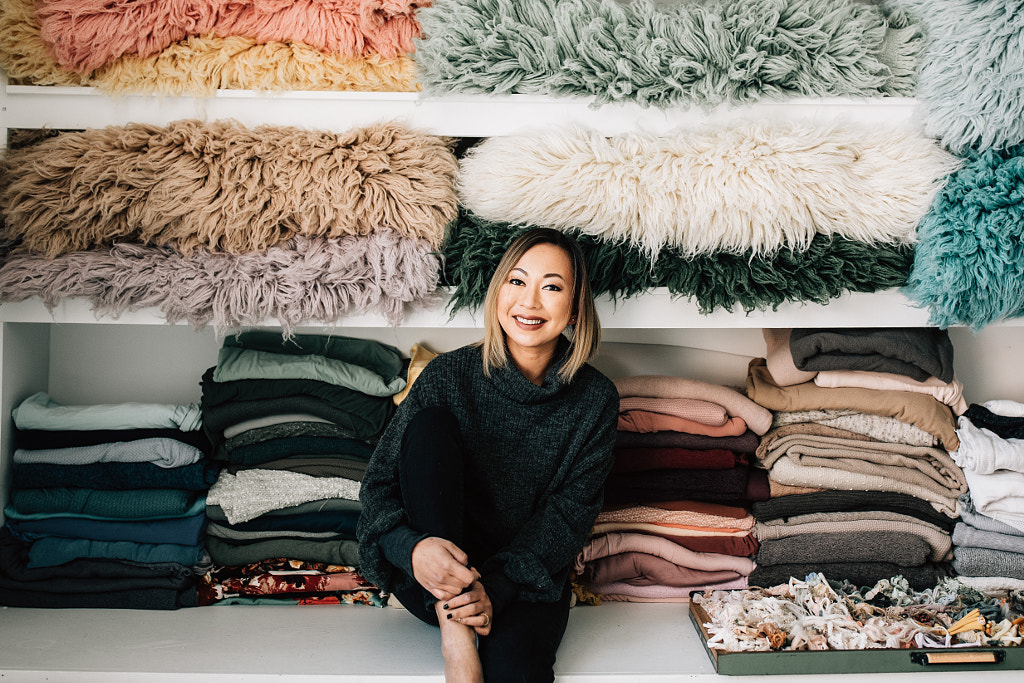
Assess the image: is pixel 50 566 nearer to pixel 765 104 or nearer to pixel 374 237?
pixel 374 237

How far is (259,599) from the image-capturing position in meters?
1.43

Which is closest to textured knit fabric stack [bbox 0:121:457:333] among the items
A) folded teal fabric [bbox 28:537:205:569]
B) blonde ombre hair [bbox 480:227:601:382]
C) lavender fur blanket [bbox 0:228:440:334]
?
lavender fur blanket [bbox 0:228:440:334]

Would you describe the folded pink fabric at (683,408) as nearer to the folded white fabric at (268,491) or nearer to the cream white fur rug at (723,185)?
the cream white fur rug at (723,185)

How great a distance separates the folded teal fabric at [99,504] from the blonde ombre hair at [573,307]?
2.28 feet

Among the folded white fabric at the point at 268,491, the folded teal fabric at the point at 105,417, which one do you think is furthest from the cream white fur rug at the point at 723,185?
the folded teal fabric at the point at 105,417

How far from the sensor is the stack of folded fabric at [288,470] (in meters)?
1.42

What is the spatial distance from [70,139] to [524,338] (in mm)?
894

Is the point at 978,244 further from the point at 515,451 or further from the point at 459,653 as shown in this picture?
the point at 459,653

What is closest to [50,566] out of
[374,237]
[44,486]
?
[44,486]

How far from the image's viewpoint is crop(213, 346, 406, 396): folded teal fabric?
57.2 inches

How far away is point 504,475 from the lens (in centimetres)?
129

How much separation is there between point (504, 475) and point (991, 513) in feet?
3.19

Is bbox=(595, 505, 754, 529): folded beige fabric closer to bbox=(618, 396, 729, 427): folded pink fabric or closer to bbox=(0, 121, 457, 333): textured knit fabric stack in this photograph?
bbox=(618, 396, 729, 427): folded pink fabric

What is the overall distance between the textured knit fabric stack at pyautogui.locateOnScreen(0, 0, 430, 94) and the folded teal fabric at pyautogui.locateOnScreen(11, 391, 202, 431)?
624mm
